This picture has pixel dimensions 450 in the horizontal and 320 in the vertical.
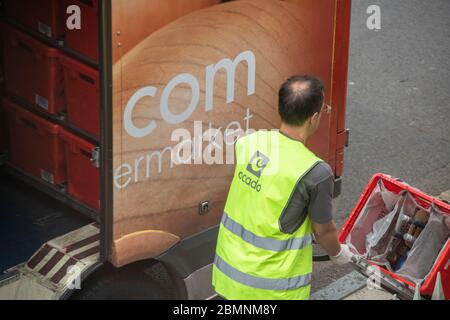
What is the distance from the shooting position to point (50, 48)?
5.29 metres

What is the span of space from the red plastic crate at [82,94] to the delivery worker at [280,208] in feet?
3.46

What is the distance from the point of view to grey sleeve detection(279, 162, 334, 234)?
4.17m

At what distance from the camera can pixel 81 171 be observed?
5316 mm

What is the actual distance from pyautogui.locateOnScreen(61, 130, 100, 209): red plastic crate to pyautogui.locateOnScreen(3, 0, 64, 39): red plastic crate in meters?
0.61

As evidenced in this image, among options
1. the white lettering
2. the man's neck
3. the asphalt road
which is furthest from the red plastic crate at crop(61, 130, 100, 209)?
the asphalt road

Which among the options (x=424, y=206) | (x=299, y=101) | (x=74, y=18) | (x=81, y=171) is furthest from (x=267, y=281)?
(x=74, y=18)

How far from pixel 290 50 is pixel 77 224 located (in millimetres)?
1705

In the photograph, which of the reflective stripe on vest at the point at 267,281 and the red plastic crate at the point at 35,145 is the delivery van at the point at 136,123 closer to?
the red plastic crate at the point at 35,145

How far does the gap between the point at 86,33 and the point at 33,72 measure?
718 millimetres

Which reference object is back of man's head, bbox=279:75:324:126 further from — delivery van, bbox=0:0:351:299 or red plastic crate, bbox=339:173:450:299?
red plastic crate, bbox=339:173:450:299

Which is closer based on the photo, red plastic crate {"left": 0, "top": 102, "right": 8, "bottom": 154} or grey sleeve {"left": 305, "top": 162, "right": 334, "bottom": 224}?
grey sleeve {"left": 305, "top": 162, "right": 334, "bottom": 224}

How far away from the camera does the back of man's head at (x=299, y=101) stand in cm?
427

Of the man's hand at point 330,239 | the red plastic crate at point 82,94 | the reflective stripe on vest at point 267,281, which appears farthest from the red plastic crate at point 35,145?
the man's hand at point 330,239

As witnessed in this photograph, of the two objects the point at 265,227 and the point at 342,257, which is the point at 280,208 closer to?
the point at 265,227
